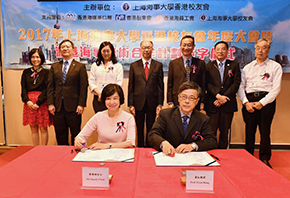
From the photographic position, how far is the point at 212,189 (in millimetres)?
1006

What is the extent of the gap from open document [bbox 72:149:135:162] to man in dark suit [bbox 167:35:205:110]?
1.36 metres

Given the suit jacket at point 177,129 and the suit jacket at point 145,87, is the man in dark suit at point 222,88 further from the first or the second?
the suit jacket at point 177,129

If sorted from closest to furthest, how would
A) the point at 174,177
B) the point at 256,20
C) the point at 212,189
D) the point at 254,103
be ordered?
1. the point at 212,189
2. the point at 174,177
3. the point at 254,103
4. the point at 256,20

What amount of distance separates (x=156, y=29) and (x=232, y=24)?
3.82 feet

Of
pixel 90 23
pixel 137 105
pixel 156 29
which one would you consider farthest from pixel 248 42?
pixel 90 23

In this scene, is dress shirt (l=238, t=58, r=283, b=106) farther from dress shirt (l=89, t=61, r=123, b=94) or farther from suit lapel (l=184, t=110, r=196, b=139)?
dress shirt (l=89, t=61, r=123, b=94)

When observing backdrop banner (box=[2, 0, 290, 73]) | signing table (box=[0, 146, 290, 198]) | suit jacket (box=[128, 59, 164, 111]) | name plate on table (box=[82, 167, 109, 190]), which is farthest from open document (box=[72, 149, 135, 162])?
backdrop banner (box=[2, 0, 290, 73])

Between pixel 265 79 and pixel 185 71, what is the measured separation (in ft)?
3.22

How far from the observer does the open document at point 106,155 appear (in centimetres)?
134

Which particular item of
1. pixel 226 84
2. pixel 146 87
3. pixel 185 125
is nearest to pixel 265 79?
pixel 226 84

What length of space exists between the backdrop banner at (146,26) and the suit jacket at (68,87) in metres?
0.77

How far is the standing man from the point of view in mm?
2672

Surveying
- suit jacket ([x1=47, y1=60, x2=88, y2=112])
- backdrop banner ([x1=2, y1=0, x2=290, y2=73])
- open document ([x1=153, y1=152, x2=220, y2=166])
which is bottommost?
open document ([x1=153, y1=152, x2=220, y2=166])

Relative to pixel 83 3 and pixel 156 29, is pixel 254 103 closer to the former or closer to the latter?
pixel 156 29
